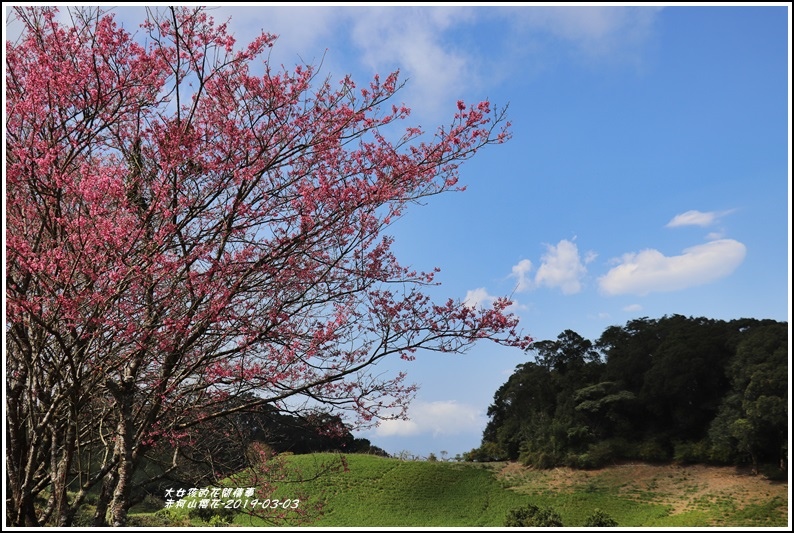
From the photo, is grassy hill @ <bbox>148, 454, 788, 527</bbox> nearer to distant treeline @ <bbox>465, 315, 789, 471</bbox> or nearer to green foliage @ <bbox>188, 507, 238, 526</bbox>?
distant treeline @ <bbox>465, 315, 789, 471</bbox>

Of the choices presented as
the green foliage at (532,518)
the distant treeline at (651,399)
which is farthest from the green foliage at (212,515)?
the distant treeline at (651,399)

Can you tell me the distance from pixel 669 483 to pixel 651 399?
4.02 m

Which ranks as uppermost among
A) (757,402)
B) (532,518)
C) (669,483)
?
(757,402)

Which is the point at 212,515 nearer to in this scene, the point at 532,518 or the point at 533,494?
the point at 532,518

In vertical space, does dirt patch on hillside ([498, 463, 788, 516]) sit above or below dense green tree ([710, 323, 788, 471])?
below

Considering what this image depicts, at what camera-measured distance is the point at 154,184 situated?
498cm

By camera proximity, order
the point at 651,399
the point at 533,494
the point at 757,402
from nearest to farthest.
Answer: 1. the point at 757,402
2. the point at 533,494
3. the point at 651,399

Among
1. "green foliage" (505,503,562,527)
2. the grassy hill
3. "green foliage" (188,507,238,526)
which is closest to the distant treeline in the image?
the grassy hill

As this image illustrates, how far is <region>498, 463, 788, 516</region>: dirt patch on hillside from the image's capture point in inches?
831

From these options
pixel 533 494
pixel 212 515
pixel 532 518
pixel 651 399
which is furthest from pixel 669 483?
pixel 212 515

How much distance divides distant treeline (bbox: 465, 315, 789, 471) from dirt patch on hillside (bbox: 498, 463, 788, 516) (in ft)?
1.82

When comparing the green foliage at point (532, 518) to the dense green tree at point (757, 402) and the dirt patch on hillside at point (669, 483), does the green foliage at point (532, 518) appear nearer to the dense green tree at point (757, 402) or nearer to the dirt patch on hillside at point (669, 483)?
the dirt patch on hillside at point (669, 483)

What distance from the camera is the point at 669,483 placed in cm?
2311

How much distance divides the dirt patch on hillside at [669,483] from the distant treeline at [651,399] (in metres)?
0.55
